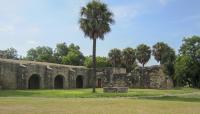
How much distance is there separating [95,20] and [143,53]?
34002 mm

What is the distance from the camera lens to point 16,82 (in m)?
40.2

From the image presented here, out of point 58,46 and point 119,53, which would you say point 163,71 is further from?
point 58,46

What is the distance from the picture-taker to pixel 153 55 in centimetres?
6469

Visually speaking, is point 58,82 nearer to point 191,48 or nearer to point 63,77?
point 63,77

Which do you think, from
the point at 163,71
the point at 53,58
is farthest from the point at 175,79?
the point at 53,58

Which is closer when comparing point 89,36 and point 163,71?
point 89,36

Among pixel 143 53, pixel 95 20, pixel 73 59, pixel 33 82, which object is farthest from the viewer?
pixel 73 59

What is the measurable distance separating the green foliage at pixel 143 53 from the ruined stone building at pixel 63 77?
10.7 meters

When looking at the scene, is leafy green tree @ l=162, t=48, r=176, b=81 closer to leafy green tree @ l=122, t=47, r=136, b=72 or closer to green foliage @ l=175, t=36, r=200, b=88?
green foliage @ l=175, t=36, r=200, b=88

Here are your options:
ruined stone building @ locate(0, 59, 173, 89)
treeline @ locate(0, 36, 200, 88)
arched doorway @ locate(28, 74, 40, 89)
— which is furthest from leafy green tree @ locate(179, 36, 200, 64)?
arched doorway @ locate(28, 74, 40, 89)

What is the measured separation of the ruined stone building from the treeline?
8.84 ft

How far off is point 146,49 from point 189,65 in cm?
1581

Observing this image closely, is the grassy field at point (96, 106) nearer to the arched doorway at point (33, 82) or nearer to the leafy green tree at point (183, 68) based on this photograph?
the arched doorway at point (33, 82)

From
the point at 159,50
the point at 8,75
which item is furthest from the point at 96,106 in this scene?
the point at 159,50
